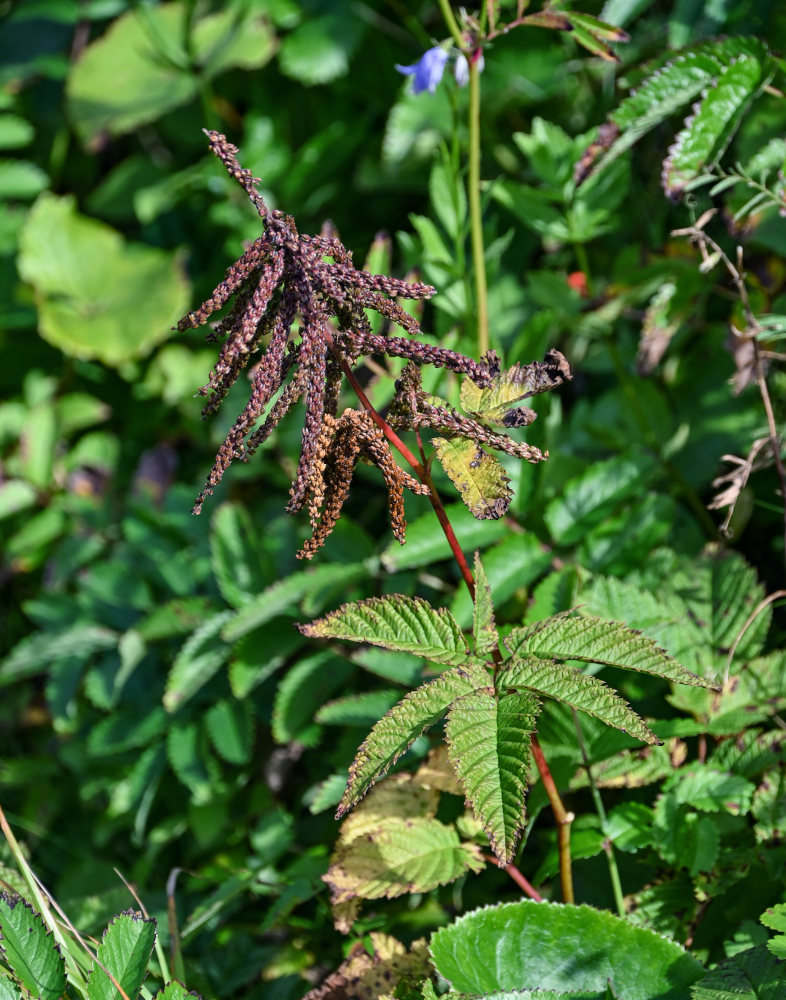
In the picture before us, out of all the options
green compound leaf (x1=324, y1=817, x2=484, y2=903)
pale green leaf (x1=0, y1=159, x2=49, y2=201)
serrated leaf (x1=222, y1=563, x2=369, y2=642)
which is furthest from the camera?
pale green leaf (x1=0, y1=159, x2=49, y2=201)

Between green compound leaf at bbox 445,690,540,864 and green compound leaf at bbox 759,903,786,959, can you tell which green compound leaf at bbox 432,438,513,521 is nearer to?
green compound leaf at bbox 445,690,540,864

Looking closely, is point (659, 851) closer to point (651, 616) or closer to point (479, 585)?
point (651, 616)

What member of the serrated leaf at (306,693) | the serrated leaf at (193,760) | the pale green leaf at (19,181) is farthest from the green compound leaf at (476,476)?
the pale green leaf at (19,181)

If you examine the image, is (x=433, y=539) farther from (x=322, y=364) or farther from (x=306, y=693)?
(x=322, y=364)

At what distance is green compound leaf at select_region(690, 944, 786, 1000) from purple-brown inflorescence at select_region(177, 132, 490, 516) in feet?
2.11

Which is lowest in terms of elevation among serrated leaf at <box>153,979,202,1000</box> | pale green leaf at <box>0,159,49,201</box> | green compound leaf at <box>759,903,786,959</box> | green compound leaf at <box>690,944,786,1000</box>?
serrated leaf at <box>153,979,202,1000</box>

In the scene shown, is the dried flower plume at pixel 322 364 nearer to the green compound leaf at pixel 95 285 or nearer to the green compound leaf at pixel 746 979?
the green compound leaf at pixel 746 979

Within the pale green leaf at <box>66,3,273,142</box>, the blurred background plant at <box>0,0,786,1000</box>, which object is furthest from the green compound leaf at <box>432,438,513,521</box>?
the pale green leaf at <box>66,3,273,142</box>

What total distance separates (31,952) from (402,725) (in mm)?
513

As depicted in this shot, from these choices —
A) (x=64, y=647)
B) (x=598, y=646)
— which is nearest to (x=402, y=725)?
(x=598, y=646)

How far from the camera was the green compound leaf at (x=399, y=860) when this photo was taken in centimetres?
120

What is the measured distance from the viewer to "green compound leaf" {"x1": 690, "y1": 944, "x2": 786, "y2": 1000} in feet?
3.29

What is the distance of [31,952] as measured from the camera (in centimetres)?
107

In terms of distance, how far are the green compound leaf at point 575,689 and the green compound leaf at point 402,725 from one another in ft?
0.13
